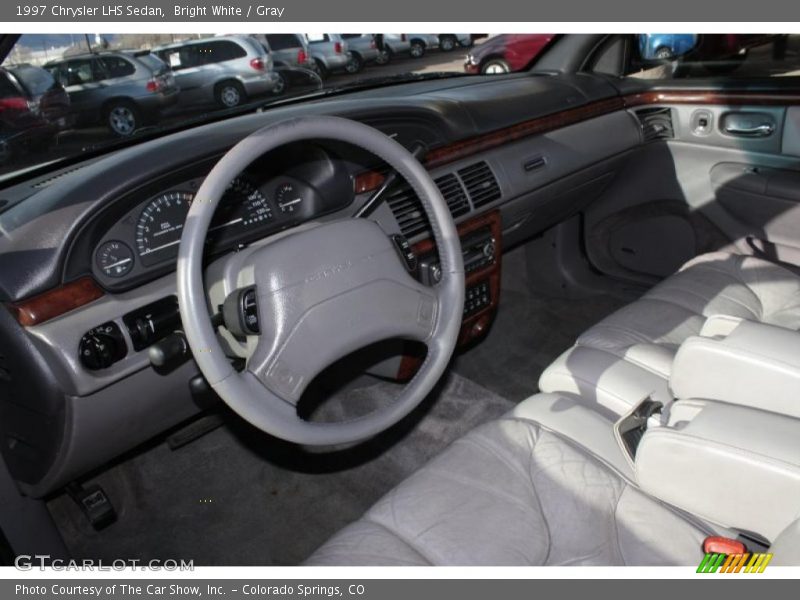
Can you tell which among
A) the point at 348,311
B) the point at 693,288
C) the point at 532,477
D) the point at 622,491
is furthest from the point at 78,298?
the point at 693,288

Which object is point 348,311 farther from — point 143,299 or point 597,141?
point 597,141

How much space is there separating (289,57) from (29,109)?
2.36 feet

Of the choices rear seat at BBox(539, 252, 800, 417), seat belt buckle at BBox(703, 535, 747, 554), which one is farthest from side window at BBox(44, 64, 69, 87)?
seat belt buckle at BBox(703, 535, 747, 554)

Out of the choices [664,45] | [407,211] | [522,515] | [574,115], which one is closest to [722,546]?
[522,515]

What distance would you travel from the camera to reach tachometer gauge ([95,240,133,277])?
1573 mm

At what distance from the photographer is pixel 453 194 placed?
7.52ft

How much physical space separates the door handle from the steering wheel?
165 centimetres

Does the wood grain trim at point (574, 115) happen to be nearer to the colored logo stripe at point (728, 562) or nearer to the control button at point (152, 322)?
the control button at point (152, 322)

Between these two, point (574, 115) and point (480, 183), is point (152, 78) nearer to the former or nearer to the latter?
point (480, 183)

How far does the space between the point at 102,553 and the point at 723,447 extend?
1.88 metres

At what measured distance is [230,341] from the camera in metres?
1.55

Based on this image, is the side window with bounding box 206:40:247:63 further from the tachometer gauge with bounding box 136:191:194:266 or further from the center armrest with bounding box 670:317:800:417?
the center armrest with bounding box 670:317:800:417

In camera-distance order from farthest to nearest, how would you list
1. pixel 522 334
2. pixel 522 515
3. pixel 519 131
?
pixel 522 334 → pixel 519 131 → pixel 522 515

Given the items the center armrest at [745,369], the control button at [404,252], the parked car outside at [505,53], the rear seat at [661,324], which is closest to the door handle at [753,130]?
the rear seat at [661,324]
